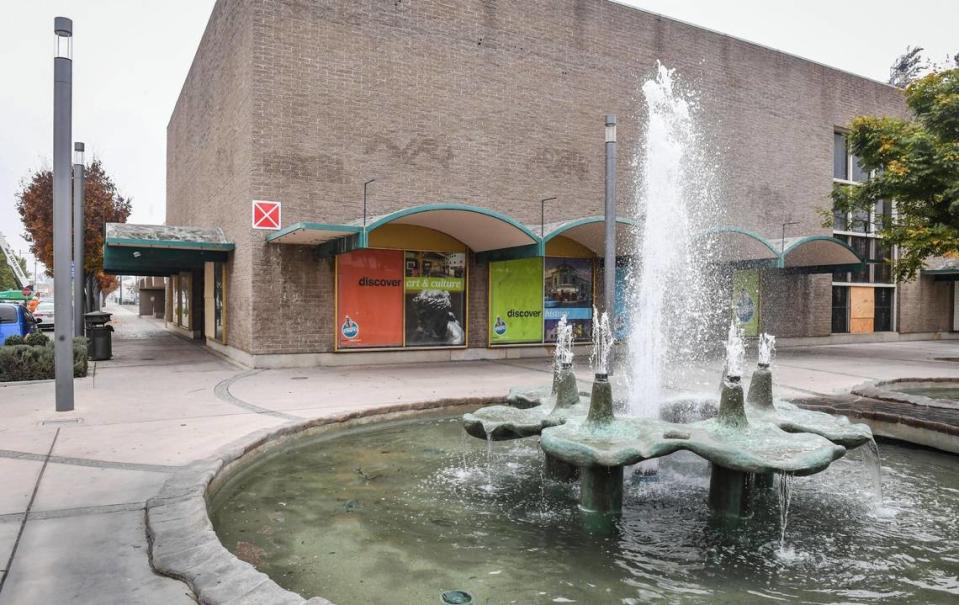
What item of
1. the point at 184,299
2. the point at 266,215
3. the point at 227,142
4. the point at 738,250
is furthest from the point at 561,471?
the point at 184,299

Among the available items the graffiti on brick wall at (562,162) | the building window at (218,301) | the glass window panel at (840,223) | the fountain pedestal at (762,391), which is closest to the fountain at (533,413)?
the fountain pedestal at (762,391)

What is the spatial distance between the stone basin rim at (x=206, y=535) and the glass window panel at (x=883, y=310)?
2589 cm

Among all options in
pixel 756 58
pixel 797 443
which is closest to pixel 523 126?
pixel 756 58

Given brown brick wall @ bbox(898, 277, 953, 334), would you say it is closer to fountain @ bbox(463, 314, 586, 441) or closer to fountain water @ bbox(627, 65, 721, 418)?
fountain water @ bbox(627, 65, 721, 418)

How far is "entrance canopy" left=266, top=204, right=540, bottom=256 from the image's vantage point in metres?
12.4

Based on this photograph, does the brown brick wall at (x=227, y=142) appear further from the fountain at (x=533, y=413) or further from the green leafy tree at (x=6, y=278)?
the green leafy tree at (x=6, y=278)

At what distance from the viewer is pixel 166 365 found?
49.7 feet

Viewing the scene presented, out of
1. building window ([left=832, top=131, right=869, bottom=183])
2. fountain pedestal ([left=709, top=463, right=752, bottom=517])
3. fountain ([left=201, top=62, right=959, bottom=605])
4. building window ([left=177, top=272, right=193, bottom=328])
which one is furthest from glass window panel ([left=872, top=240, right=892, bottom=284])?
building window ([left=177, top=272, right=193, bottom=328])

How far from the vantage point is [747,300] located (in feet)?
72.1

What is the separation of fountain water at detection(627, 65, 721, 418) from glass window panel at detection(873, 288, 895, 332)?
27.5 ft

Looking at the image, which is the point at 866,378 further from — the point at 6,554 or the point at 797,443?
the point at 6,554

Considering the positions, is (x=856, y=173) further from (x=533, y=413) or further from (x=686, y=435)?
(x=686, y=435)

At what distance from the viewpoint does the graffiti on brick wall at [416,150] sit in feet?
50.7

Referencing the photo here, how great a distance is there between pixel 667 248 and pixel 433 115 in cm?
698
